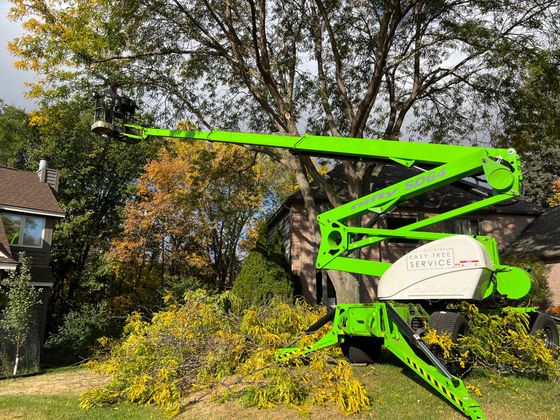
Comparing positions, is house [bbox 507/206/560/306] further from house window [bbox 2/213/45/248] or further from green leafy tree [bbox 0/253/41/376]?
house window [bbox 2/213/45/248]

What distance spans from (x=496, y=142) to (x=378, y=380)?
9735 millimetres

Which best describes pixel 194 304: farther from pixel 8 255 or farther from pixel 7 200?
pixel 7 200

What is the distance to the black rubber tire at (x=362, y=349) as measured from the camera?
7.77 metres

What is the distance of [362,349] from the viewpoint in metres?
7.79

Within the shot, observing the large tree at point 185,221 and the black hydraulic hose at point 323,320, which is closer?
the black hydraulic hose at point 323,320

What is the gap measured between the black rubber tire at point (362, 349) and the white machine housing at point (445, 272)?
2.03 metres

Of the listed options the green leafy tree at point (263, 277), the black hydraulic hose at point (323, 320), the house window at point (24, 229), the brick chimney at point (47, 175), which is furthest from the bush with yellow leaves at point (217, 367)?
the brick chimney at point (47, 175)

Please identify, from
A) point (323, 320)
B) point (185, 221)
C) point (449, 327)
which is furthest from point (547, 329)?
point (185, 221)

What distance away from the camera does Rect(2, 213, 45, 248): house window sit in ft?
48.0

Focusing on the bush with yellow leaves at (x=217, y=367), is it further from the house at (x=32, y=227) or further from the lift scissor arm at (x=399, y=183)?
the house at (x=32, y=227)

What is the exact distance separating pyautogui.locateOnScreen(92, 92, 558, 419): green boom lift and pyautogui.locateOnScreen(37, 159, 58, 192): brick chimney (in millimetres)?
11996

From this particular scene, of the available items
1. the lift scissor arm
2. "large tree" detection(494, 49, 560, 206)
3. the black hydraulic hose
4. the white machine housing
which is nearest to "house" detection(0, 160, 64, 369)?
the black hydraulic hose

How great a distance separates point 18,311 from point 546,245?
18687mm

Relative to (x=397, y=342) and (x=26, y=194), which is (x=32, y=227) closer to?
(x=26, y=194)
